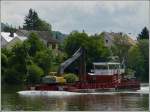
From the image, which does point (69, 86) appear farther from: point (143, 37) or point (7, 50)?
point (143, 37)

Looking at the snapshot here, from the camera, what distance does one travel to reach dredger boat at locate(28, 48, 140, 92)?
108 feet

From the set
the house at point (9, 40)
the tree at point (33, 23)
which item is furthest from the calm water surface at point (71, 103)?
the tree at point (33, 23)

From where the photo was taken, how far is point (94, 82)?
35281 millimetres

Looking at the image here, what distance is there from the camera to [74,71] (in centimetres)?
4991

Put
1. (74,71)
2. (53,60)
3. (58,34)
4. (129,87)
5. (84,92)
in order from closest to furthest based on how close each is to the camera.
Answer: (84,92)
(129,87)
(74,71)
(53,60)
(58,34)

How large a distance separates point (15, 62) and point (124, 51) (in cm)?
1586

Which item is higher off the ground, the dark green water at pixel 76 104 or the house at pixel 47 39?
the house at pixel 47 39

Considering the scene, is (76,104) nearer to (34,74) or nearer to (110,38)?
(34,74)

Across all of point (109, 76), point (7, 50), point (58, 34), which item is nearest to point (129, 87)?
point (109, 76)

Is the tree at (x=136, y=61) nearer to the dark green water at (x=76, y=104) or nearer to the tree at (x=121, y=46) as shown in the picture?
the tree at (x=121, y=46)

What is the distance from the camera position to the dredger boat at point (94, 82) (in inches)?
1300

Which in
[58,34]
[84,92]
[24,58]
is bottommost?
[84,92]

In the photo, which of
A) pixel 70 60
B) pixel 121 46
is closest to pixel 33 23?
pixel 121 46

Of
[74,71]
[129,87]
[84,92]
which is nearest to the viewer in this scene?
[84,92]
